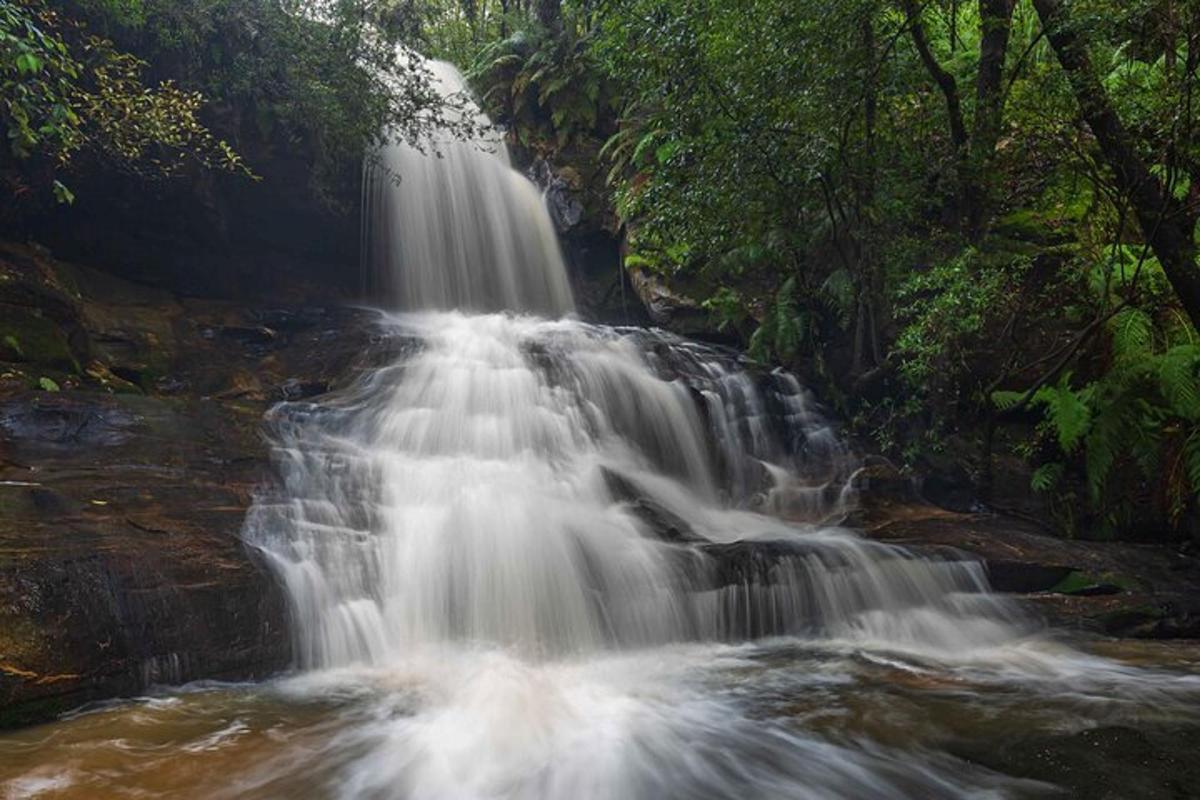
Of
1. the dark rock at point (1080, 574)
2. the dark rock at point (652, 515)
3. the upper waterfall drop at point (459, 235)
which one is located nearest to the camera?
the dark rock at point (1080, 574)

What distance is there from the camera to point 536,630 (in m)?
5.51

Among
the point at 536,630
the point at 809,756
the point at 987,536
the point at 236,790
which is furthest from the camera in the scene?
the point at 987,536

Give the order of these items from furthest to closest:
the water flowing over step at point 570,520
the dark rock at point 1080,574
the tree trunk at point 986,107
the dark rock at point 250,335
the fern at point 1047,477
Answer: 1. the dark rock at point 250,335
2. the fern at point 1047,477
3. the tree trunk at point 986,107
4. the dark rock at point 1080,574
5. the water flowing over step at point 570,520

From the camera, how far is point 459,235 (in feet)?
48.8

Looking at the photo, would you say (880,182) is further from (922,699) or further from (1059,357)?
(922,699)

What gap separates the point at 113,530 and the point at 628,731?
3713 mm

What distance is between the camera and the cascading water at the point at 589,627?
3410 millimetres

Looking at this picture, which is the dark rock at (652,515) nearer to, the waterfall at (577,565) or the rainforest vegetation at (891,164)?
the waterfall at (577,565)

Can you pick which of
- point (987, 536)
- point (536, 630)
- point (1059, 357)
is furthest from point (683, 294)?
point (536, 630)

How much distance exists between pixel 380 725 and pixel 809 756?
2386 millimetres

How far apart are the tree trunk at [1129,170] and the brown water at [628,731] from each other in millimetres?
3136

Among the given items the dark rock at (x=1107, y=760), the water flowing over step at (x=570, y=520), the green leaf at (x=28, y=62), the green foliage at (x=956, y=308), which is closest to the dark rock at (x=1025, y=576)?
the water flowing over step at (x=570, y=520)

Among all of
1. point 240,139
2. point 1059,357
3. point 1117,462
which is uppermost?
point 240,139

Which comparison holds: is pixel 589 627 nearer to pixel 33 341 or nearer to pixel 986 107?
pixel 33 341
